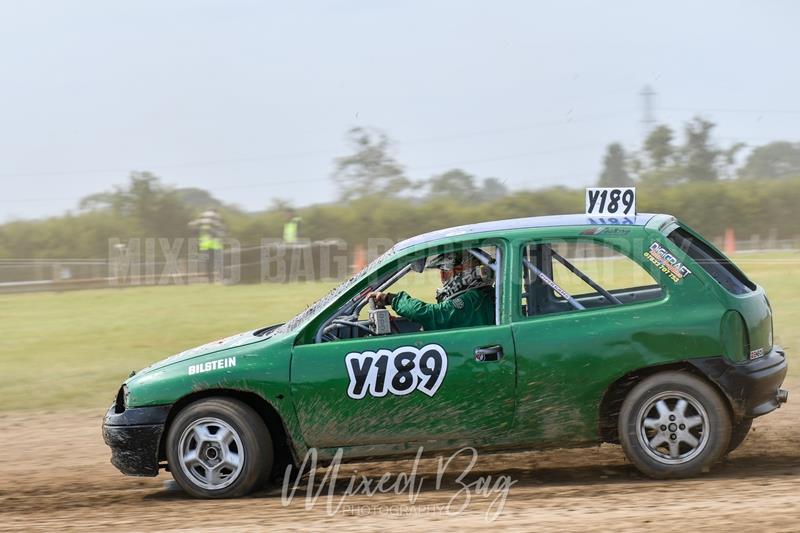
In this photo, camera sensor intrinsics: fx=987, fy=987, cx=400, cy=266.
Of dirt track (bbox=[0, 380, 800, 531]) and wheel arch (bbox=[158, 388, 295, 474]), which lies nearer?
dirt track (bbox=[0, 380, 800, 531])

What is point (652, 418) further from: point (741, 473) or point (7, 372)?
point (7, 372)

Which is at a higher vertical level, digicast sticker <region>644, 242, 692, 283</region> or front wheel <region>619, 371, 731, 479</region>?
digicast sticker <region>644, 242, 692, 283</region>

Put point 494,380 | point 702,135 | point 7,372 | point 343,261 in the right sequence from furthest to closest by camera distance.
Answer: point 702,135
point 343,261
point 7,372
point 494,380

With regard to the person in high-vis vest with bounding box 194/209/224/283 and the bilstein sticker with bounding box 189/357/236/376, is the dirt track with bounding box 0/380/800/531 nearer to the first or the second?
the bilstein sticker with bounding box 189/357/236/376

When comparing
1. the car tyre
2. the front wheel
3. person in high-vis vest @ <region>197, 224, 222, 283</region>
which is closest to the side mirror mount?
the car tyre

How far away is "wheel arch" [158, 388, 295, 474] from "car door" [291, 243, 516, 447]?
263mm

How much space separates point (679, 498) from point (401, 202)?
33532 millimetres

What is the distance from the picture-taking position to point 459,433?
235 inches

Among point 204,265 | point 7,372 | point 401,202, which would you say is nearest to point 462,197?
point 401,202

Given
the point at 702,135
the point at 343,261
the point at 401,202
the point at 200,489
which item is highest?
the point at 702,135

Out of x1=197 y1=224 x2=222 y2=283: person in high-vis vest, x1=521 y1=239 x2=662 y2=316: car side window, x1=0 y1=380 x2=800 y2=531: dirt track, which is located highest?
x1=197 y1=224 x2=222 y2=283: person in high-vis vest

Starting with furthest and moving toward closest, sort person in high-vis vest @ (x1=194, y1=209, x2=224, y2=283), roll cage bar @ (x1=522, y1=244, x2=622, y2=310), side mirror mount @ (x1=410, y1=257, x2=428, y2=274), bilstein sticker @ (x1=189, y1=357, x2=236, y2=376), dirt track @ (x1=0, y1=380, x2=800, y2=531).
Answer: person in high-vis vest @ (x1=194, y1=209, x2=224, y2=283)
side mirror mount @ (x1=410, y1=257, x2=428, y2=274)
bilstein sticker @ (x1=189, y1=357, x2=236, y2=376)
roll cage bar @ (x1=522, y1=244, x2=622, y2=310)
dirt track @ (x1=0, y1=380, x2=800, y2=531)

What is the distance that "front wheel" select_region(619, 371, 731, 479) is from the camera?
5.83 m

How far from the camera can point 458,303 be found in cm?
625
